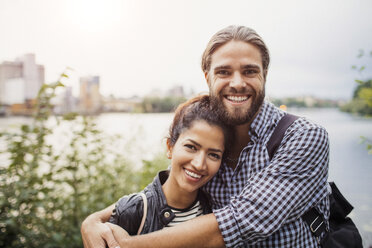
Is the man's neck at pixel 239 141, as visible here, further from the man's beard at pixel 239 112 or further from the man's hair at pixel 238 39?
the man's hair at pixel 238 39

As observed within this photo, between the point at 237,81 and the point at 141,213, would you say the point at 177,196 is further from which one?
the point at 237,81

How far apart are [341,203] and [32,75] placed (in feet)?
10.8

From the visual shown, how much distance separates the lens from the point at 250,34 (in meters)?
1.93

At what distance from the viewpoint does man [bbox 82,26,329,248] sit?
4.86ft

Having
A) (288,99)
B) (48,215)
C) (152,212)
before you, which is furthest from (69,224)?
(288,99)

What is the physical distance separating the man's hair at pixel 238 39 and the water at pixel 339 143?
98 centimetres

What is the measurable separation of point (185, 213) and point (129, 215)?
1.20 ft

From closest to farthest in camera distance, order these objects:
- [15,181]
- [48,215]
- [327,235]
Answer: [327,235], [15,181], [48,215]

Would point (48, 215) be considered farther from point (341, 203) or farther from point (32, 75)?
point (341, 203)

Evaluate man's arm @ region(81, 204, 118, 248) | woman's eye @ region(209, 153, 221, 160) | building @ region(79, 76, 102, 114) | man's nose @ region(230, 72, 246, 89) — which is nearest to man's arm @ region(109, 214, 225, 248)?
man's arm @ region(81, 204, 118, 248)

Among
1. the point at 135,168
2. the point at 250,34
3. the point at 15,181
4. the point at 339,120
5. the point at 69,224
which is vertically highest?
the point at 250,34

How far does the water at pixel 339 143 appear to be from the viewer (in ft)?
9.96

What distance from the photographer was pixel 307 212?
167cm

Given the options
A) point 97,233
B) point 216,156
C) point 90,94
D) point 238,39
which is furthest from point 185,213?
point 90,94
